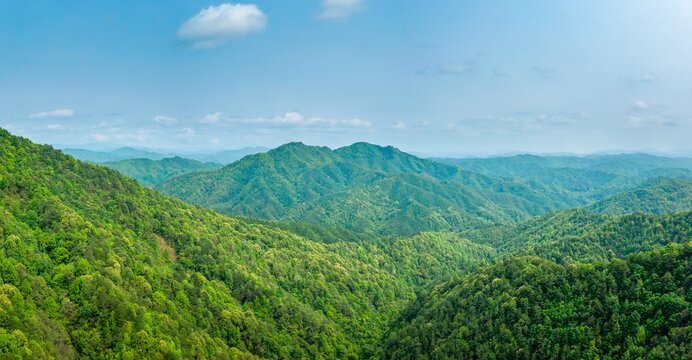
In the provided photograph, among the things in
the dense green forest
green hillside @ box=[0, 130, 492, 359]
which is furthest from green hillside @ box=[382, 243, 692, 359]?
green hillside @ box=[0, 130, 492, 359]

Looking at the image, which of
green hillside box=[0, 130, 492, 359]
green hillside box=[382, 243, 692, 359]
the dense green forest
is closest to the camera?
green hillside box=[0, 130, 492, 359]

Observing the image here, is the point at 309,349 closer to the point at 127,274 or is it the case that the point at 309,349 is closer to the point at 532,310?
the point at 127,274

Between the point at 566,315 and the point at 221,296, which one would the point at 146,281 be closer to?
the point at 221,296

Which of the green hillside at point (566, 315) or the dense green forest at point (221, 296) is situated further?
the green hillside at point (566, 315)

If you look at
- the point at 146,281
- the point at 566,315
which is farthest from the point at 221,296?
the point at 566,315

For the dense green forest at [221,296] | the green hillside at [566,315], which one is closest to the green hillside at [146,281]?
the dense green forest at [221,296]

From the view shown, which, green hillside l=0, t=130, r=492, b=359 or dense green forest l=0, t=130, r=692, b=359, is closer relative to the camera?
green hillside l=0, t=130, r=492, b=359

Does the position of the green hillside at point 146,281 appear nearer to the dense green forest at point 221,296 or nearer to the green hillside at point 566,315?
the dense green forest at point 221,296

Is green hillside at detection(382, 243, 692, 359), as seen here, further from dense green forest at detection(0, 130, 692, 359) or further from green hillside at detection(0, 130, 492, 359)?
green hillside at detection(0, 130, 492, 359)

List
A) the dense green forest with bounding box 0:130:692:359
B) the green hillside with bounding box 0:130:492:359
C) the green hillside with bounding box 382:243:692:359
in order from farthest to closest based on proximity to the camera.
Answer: the green hillside with bounding box 382:243:692:359 < the dense green forest with bounding box 0:130:692:359 < the green hillside with bounding box 0:130:492:359
